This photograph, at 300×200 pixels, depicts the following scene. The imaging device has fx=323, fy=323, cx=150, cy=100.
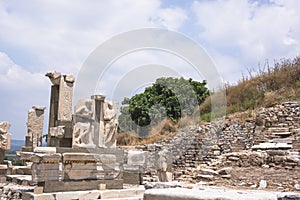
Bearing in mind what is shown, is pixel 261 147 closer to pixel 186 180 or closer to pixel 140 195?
pixel 186 180

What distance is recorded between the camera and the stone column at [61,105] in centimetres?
848

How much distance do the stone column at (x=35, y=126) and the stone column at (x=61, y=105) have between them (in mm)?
4767

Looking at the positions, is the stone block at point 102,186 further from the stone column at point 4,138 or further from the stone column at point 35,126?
the stone column at point 35,126

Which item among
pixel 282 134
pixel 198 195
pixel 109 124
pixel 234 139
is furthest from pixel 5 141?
pixel 282 134

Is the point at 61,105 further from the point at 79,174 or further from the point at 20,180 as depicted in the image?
the point at 20,180

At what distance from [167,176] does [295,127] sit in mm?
6488

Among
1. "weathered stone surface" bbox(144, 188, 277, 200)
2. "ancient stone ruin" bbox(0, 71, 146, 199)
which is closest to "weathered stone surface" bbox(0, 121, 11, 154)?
"ancient stone ruin" bbox(0, 71, 146, 199)

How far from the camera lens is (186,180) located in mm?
10648

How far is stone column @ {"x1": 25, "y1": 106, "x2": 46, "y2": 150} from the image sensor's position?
13266 millimetres

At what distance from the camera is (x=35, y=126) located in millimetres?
13500

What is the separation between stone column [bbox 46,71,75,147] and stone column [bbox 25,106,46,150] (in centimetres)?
477

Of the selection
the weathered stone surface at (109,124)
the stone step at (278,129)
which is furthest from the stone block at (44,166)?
the stone step at (278,129)

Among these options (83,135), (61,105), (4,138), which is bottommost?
(83,135)

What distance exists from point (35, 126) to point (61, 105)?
539cm
